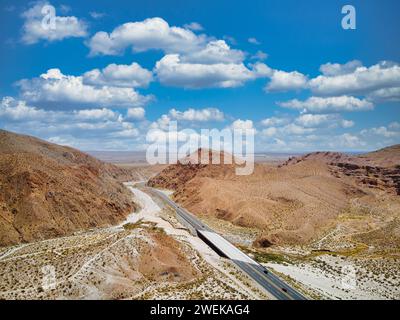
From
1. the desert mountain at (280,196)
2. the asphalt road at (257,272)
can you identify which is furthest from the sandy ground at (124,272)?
the desert mountain at (280,196)

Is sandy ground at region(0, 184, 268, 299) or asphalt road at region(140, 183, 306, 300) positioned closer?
sandy ground at region(0, 184, 268, 299)

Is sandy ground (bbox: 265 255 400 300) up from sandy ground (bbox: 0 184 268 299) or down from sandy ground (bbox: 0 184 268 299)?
down

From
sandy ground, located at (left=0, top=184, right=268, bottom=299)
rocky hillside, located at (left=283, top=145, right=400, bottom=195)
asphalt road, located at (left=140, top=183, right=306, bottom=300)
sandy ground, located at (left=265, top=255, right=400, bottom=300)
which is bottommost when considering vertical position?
sandy ground, located at (left=265, top=255, right=400, bottom=300)

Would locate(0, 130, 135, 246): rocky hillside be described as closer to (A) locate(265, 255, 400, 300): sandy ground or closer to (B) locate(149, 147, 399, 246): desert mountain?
(B) locate(149, 147, 399, 246): desert mountain

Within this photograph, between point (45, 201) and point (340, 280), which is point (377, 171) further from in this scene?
point (45, 201)

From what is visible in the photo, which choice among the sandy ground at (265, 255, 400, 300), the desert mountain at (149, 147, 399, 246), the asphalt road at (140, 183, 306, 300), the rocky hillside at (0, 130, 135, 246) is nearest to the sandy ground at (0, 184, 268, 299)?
the asphalt road at (140, 183, 306, 300)

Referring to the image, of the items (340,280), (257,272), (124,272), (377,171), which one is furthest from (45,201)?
(377,171)

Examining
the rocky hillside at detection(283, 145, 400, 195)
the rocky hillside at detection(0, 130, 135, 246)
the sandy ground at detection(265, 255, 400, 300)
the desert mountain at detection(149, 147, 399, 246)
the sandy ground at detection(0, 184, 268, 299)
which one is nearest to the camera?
the sandy ground at detection(0, 184, 268, 299)

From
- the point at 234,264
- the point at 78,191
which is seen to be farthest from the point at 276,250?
the point at 78,191

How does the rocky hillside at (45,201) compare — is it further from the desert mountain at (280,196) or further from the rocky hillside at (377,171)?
the rocky hillside at (377,171)
